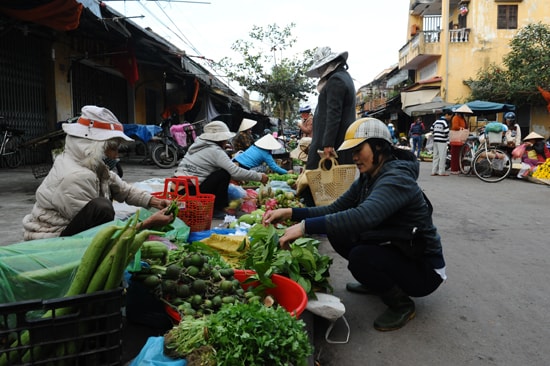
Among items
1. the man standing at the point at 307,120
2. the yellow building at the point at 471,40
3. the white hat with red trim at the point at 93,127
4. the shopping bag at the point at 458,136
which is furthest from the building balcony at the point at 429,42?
the white hat with red trim at the point at 93,127

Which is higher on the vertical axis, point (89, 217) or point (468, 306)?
point (89, 217)

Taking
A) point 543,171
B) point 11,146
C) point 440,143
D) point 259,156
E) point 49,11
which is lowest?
point 543,171

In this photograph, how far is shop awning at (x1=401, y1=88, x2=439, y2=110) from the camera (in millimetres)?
27658

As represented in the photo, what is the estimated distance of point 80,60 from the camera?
435 inches

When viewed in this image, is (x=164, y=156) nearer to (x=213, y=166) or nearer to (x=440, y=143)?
(x=213, y=166)

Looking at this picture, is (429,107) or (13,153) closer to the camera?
(13,153)

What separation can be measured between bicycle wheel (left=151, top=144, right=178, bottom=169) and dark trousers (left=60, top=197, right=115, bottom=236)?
8843 mm

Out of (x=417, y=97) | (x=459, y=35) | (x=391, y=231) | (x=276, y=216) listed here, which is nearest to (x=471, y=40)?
Answer: (x=459, y=35)

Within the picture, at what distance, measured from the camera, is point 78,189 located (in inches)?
111

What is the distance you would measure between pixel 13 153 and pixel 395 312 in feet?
28.4

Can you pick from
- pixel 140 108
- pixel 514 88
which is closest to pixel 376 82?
pixel 514 88

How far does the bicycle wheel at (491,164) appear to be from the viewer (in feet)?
36.8

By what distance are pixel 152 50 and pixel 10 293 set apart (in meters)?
10.8

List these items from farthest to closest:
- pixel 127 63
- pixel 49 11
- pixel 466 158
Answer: pixel 466 158 → pixel 127 63 → pixel 49 11
